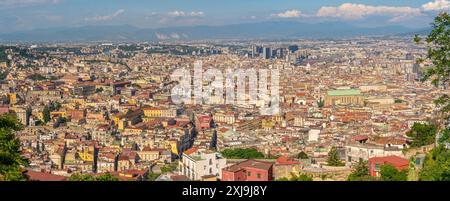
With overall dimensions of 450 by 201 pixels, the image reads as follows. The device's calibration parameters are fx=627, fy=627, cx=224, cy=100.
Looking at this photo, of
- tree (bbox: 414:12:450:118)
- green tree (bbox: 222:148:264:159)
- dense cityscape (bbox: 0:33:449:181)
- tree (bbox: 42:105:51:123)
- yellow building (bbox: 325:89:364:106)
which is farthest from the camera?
yellow building (bbox: 325:89:364:106)

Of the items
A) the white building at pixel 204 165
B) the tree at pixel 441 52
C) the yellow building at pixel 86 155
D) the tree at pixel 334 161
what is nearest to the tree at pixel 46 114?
the yellow building at pixel 86 155

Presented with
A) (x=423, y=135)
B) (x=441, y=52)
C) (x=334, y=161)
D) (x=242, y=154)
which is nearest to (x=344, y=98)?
(x=242, y=154)

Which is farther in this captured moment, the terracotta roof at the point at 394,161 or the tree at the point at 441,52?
the terracotta roof at the point at 394,161

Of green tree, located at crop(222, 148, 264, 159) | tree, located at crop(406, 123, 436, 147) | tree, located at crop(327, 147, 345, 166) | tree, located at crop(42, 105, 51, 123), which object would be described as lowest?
tree, located at crop(42, 105, 51, 123)

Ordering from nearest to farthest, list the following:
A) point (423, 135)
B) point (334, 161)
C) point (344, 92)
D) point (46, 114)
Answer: point (423, 135) → point (334, 161) → point (46, 114) → point (344, 92)

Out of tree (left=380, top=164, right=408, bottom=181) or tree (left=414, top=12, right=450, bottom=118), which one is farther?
tree (left=380, top=164, right=408, bottom=181)

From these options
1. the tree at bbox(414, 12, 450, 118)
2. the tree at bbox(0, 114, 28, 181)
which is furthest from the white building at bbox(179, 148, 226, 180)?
the tree at bbox(414, 12, 450, 118)

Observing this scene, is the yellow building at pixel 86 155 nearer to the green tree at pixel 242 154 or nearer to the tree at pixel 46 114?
the green tree at pixel 242 154

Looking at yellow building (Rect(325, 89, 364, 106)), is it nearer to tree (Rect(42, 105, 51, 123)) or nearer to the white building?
tree (Rect(42, 105, 51, 123))

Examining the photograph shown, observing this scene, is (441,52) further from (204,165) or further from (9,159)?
(204,165)

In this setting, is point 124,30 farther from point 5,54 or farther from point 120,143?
point 120,143

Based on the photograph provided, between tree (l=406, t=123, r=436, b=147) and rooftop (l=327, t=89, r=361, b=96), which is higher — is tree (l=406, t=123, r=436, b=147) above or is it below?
above
